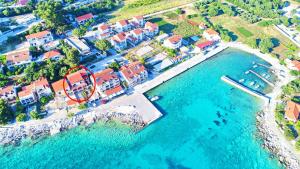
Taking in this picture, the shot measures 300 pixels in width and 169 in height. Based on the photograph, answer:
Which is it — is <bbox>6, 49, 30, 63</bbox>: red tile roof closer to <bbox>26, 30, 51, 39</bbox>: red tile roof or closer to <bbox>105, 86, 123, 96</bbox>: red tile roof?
<bbox>26, 30, 51, 39</bbox>: red tile roof

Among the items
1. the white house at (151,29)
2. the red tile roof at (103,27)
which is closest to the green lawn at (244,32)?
the white house at (151,29)

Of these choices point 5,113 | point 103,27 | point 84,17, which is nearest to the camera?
point 5,113

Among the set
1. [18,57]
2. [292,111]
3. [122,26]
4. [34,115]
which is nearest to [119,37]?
[122,26]

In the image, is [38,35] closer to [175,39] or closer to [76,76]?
[76,76]

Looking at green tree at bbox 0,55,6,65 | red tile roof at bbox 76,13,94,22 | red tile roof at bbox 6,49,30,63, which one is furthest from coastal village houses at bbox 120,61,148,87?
green tree at bbox 0,55,6,65

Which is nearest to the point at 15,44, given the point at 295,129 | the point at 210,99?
the point at 210,99

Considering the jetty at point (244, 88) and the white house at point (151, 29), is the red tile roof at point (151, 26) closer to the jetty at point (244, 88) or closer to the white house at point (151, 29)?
the white house at point (151, 29)
